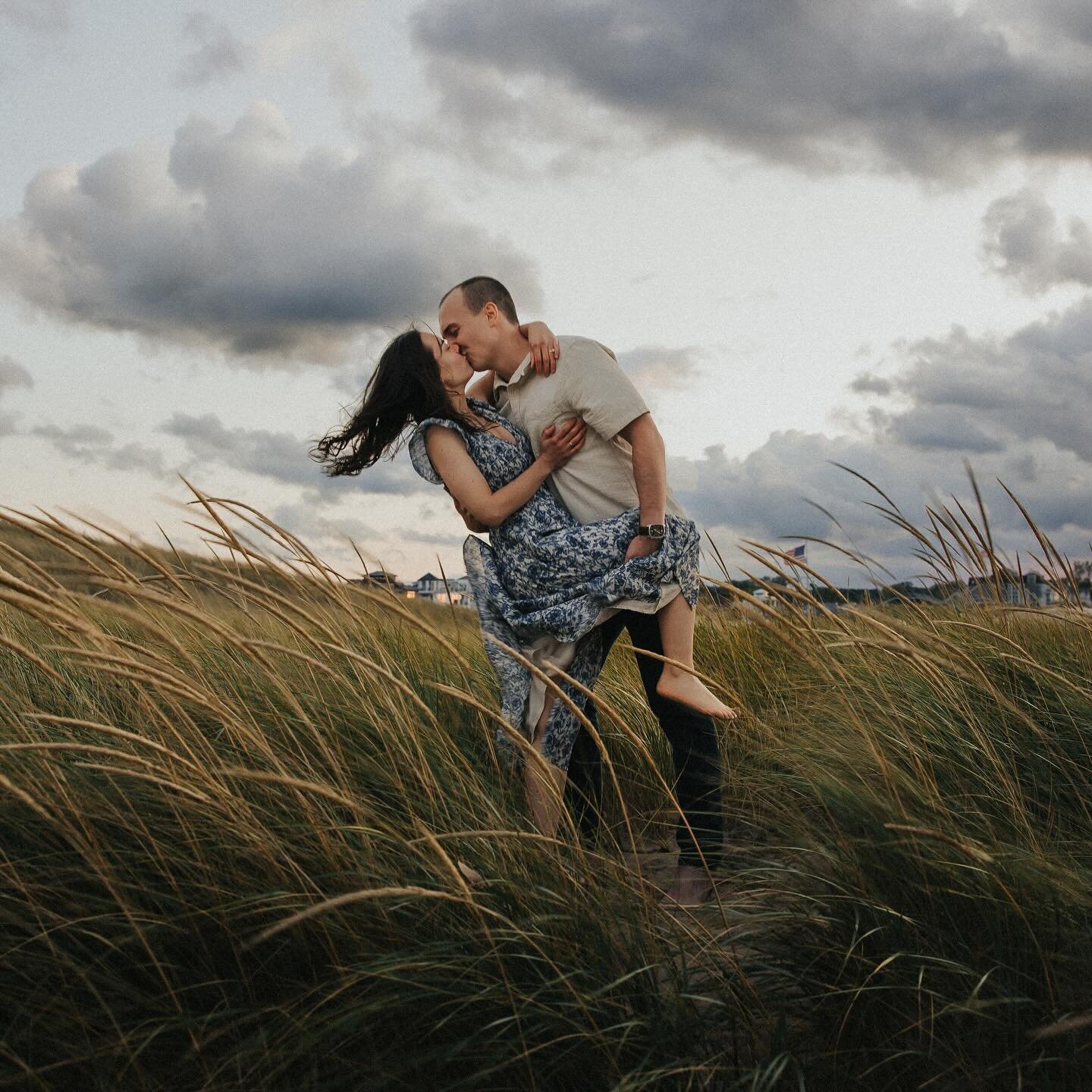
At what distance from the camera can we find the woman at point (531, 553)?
2.54 m

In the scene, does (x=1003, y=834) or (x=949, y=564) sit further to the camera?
(x=949, y=564)

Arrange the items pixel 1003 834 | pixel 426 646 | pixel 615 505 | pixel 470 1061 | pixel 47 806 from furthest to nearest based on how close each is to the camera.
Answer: pixel 426 646 → pixel 615 505 → pixel 1003 834 → pixel 47 806 → pixel 470 1061

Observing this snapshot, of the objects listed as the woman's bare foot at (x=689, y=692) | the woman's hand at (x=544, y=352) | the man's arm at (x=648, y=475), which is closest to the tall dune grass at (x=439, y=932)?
the woman's bare foot at (x=689, y=692)

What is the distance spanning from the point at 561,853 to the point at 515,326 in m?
1.52

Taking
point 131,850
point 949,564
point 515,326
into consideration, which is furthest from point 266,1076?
point 949,564

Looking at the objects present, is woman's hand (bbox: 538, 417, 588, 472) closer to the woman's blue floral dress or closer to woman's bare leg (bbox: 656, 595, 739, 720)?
the woman's blue floral dress

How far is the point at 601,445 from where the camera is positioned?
8.82 ft

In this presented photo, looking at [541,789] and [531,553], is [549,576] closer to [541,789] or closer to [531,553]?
[531,553]

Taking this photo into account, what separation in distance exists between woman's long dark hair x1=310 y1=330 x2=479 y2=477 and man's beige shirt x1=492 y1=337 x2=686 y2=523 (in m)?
0.19

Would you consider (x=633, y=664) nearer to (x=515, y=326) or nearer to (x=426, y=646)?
(x=426, y=646)

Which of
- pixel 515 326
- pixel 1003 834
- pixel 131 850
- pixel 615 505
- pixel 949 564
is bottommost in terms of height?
pixel 1003 834

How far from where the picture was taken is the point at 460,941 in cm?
149

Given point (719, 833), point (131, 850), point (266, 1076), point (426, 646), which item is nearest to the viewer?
point (266, 1076)

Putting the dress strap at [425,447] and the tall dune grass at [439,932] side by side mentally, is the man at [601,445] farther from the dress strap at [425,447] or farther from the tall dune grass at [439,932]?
the tall dune grass at [439,932]
